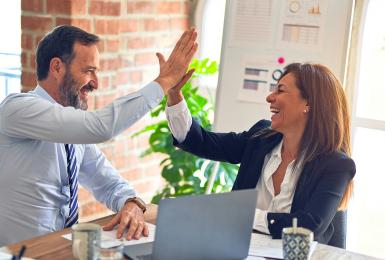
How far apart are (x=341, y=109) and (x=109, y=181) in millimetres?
884

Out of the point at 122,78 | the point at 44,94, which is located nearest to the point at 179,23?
the point at 122,78

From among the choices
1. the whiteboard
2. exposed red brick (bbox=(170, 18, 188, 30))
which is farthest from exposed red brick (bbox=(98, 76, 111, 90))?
exposed red brick (bbox=(170, 18, 188, 30))

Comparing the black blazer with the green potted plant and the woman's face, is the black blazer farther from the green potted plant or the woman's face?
the green potted plant

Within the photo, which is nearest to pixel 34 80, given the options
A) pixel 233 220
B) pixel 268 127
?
pixel 268 127

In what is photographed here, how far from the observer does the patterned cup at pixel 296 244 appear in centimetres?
184

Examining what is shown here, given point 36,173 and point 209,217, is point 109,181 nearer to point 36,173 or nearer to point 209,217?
point 36,173

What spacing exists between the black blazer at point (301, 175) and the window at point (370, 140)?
41.4 inches

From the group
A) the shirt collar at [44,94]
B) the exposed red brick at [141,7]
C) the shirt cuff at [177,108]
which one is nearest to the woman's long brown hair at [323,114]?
the shirt cuff at [177,108]

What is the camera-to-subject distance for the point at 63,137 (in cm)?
221

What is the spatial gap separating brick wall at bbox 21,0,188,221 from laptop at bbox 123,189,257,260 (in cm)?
165

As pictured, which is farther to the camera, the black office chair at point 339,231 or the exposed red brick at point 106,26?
the exposed red brick at point 106,26

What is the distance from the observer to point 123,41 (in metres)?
3.63

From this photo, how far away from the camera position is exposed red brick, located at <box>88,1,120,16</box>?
3376mm

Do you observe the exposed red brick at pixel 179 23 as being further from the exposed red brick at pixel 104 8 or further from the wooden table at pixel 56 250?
the wooden table at pixel 56 250
